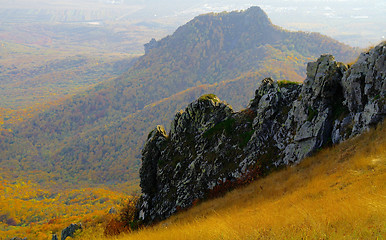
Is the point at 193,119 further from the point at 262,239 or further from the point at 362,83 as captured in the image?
the point at 262,239

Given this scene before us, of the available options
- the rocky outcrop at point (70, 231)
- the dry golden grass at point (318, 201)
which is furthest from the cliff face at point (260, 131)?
the rocky outcrop at point (70, 231)

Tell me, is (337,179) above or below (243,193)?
above

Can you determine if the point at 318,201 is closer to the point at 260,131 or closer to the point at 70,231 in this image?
the point at 260,131

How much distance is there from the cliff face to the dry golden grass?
82.1 inches

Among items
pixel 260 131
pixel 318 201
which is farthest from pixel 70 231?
pixel 318 201

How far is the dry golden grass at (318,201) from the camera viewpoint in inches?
305

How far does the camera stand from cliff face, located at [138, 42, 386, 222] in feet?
54.6

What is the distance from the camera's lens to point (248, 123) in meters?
24.5

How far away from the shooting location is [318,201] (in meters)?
10.5

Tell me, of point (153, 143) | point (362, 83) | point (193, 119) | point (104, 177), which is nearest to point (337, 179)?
point (362, 83)

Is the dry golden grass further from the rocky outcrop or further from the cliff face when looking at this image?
the rocky outcrop

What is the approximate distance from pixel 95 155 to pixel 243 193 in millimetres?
197649

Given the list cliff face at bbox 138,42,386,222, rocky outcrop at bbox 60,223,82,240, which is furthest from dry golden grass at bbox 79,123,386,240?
rocky outcrop at bbox 60,223,82,240

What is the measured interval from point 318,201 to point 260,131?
468 inches
